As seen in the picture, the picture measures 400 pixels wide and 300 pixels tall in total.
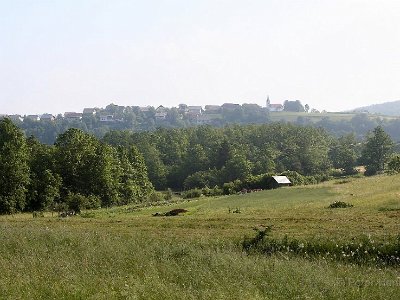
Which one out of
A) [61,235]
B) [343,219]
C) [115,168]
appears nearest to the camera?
[61,235]

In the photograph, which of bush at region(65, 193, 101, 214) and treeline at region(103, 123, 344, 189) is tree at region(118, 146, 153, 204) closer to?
bush at region(65, 193, 101, 214)

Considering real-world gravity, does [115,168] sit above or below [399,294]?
below

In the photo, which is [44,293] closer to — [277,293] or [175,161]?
[277,293]

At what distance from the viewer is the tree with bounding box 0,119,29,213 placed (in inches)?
2453

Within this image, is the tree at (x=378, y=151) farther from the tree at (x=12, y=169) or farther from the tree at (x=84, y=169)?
the tree at (x=12, y=169)

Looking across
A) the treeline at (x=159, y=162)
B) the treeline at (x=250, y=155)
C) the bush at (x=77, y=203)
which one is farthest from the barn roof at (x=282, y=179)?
the bush at (x=77, y=203)

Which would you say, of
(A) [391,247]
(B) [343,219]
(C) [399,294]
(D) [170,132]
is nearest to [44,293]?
(C) [399,294]

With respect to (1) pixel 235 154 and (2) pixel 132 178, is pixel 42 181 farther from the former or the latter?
(1) pixel 235 154

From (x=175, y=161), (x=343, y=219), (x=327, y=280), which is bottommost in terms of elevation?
(x=175, y=161)

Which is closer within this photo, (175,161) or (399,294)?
(399,294)

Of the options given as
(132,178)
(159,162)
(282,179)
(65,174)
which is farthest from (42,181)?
(159,162)

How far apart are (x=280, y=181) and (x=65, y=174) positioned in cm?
3768

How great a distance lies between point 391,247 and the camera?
51.8ft

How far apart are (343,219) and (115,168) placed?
64.0 m
